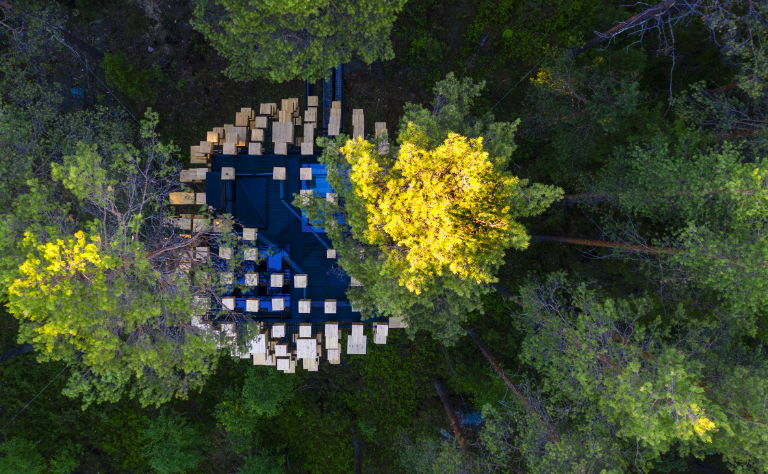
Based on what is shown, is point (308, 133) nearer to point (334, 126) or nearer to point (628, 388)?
point (334, 126)

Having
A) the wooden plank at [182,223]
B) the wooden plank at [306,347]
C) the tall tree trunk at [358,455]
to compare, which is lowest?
the tall tree trunk at [358,455]

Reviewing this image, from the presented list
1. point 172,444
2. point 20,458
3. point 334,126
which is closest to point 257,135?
point 334,126

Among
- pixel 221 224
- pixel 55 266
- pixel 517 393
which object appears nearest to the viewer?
pixel 55 266

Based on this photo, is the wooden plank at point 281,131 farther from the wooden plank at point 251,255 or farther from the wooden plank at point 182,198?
the wooden plank at point 251,255

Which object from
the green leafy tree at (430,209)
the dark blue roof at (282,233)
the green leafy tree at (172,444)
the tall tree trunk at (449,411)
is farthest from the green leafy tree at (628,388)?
the green leafy tree at (172,444)

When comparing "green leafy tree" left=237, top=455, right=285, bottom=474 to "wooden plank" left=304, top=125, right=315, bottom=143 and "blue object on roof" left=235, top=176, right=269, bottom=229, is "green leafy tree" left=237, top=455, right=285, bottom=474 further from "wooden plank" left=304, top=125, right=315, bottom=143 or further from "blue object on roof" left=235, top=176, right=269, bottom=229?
"wooden plank" left=304, top=125, right=315, bottom=143

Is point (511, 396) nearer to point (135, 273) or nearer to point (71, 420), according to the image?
point (135, 273)
